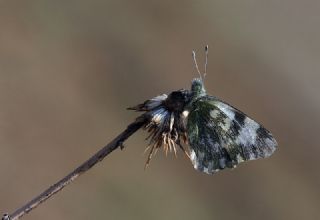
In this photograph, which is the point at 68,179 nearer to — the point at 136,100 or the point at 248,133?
the point at 248,133

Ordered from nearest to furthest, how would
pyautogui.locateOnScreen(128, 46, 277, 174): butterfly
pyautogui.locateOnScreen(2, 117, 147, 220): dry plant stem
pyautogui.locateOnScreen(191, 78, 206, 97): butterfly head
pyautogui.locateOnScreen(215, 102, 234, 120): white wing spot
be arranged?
1. pyautogui.locateOnScreen(2, 117, 147, 220): dry plant stem
2. pyautogui.locateOnScreen(128, 46, 277, 174): butterfly
3. pyautogui.locateOnScreen(191, 78, 206, 97): butterfly head
4. pyautogui.locateOnScreen(215, 102, 234, 120): white wing spot

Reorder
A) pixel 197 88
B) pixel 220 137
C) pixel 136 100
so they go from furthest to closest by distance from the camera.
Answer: pixel 136 100, pixel 220 137, pixel 197 88

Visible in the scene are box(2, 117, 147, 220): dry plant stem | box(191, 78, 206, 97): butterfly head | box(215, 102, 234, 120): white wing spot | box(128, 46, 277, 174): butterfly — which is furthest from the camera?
box(215, 102, 234, 120): white wing spot

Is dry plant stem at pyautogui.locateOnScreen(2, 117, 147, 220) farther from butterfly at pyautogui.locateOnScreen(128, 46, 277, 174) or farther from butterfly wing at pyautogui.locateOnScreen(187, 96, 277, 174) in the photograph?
butterfly wing at pyautogui.locateOnScreen(187, 96, 277, 174)

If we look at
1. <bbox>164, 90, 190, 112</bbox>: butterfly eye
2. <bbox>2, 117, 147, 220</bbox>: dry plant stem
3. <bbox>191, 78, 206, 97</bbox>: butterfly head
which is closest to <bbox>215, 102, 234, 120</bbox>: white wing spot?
<bbox>191, 78, 206, 97</bbox>: butterfly head

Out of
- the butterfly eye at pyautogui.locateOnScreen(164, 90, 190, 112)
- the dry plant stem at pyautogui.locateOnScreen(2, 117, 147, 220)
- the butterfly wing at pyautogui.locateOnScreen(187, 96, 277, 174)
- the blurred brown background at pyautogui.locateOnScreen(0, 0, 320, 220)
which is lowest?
the dry plant stem at pyautogui.locateOnScreen(2, 117, 147, 220)

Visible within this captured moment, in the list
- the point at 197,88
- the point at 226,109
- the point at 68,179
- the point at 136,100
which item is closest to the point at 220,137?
the point at 226,109

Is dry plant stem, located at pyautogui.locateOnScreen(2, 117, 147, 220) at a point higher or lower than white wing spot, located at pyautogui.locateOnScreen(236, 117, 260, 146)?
lower

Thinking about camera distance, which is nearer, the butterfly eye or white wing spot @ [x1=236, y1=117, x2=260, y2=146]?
the butterfly eye

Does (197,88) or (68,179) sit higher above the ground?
(197,88)
